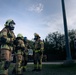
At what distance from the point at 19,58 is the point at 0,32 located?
230cm

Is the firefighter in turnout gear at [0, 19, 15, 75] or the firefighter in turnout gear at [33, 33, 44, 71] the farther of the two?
the firefighter in turnout gear at [33, 33, 44, 71]

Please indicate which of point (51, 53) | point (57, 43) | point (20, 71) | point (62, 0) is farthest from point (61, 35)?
point (20, 71)

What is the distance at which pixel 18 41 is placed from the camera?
9.34 metres

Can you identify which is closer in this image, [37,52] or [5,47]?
[5,47]

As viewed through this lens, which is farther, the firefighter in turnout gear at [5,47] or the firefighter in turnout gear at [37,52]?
the firefighter in turnout gear at [37,52]

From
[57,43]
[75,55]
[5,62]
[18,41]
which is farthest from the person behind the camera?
[57,43]

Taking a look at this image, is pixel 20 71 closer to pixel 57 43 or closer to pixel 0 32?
pixel 0 32

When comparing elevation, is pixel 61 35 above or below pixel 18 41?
above

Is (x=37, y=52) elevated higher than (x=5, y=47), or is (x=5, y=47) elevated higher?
(x=37, y=52)

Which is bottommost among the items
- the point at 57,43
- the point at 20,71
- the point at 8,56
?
the point at 20,71

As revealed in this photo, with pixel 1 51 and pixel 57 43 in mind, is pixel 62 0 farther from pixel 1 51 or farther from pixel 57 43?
pixel 57 43

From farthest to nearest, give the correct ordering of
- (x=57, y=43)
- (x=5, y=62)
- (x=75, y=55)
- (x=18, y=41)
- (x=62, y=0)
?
(x=57, y=43)
(x=75, y=55)
(x=62, y=0)
(x=18, y=41)
(x=5, y=62)

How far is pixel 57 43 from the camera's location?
50125mm

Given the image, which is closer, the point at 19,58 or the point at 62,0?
the point at 19,58
